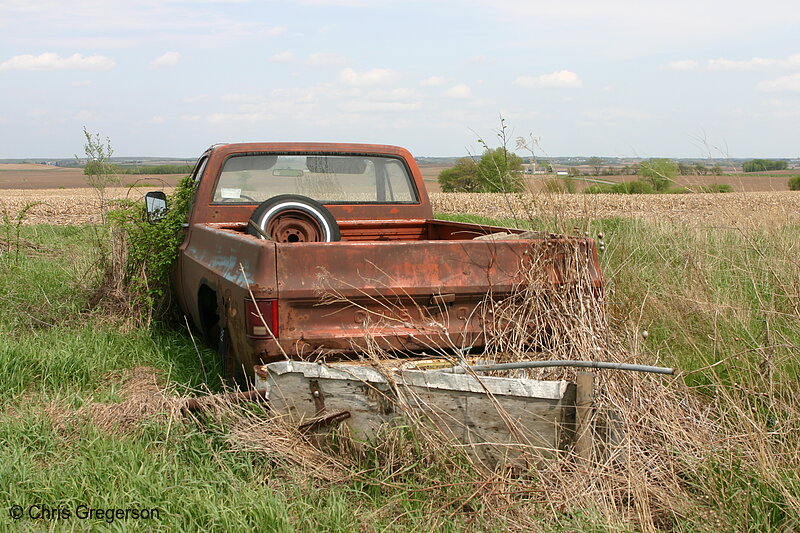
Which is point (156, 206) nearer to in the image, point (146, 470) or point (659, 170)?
point (146, 470)

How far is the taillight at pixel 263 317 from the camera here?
3.58m

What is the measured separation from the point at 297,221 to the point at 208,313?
949 millimetres

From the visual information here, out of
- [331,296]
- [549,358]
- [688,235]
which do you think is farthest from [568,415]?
[688,235]

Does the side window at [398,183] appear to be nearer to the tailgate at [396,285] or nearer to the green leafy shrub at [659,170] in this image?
the green leafy shrub at [659,170]

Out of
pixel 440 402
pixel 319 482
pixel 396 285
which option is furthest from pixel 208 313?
pixel 440 402

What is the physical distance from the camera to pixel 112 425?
3.82 metres

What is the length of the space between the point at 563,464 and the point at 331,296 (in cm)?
137

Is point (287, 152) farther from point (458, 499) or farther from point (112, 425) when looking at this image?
point (458, 499)

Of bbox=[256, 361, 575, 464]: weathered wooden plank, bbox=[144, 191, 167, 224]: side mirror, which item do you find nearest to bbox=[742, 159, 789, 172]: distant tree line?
bbox=[256, 361, 575, 464]: weathered wooden plank

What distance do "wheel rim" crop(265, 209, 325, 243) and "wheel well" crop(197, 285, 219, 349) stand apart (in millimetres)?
601

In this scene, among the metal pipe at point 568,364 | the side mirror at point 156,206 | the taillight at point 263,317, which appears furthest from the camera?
the side mirror at point 156,206

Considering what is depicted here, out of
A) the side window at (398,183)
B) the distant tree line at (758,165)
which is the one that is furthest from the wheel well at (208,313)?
the distant tree line at (758,165)

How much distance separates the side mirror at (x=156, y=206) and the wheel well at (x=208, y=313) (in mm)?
1619

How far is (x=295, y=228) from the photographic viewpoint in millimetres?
5090
